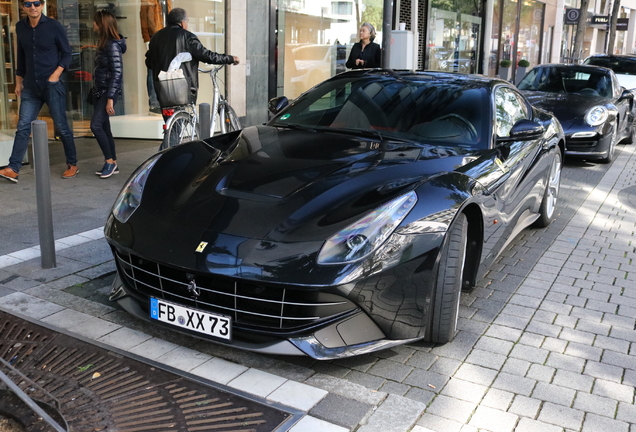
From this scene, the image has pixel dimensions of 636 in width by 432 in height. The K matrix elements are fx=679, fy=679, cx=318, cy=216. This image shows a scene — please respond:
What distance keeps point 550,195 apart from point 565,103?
Answer: 4.28m

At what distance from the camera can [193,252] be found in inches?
129

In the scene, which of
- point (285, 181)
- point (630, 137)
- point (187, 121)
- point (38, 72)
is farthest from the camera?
point (630, 137)

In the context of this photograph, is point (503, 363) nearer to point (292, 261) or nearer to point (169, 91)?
point (292, 261)

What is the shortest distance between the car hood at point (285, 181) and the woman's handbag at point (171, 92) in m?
2.95

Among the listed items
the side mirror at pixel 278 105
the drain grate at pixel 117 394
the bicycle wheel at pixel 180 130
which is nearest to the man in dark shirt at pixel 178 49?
the bicycle wheel at pixel 180 130

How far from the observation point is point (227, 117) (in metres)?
8.16

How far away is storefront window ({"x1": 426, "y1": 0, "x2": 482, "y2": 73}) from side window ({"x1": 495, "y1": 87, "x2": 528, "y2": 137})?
12.7 meters

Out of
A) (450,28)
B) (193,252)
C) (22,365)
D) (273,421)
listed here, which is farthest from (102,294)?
(450,28)

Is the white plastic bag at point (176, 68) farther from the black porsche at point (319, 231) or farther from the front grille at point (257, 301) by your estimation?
the front grille at point (257, 301)

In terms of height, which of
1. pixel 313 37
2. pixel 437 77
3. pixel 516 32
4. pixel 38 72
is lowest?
pixel 38 72

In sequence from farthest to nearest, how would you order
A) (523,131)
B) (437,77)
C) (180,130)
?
1. (180,130)
2. (437,77)
3. (523,131)

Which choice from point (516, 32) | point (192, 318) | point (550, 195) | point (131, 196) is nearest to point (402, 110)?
point (131, 196)

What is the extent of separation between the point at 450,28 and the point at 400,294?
1851 cm

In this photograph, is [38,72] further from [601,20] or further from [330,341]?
[601,20]
